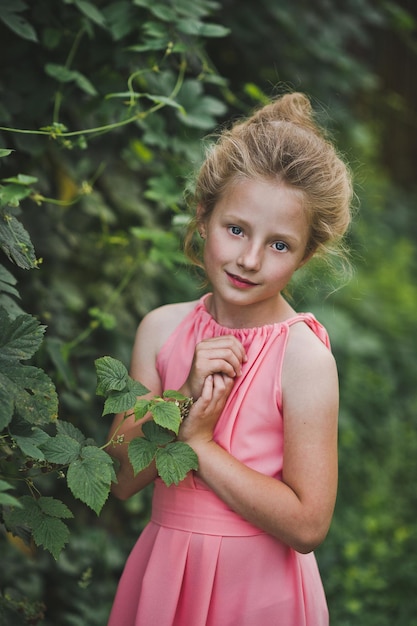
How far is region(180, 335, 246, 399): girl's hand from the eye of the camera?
5.50 feet

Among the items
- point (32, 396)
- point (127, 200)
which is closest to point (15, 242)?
point (32, 396)

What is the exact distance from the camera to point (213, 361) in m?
→ 1.68

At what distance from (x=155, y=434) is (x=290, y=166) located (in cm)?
67

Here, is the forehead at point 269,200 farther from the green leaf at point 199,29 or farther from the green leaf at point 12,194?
the green leaf at point 199,29

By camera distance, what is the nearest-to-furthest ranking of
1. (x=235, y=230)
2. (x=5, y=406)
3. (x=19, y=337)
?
1. (x=5, y=406)
2. (x=19, y=337)
3. (x=235, y=230)

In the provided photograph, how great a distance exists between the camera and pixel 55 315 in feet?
8.21

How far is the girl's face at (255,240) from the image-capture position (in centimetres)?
166

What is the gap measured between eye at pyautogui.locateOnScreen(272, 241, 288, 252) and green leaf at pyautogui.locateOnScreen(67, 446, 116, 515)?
0.60 m

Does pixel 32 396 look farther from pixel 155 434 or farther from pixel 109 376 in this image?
pixel 155 434

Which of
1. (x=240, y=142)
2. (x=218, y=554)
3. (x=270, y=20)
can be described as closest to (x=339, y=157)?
(x=240, y=142)

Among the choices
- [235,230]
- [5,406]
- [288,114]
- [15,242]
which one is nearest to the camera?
[5,406]

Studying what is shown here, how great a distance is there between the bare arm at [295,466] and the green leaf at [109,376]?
0.61 feet

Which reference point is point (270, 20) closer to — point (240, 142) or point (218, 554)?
point (240, 142)

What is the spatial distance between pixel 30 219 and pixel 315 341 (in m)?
1.14
